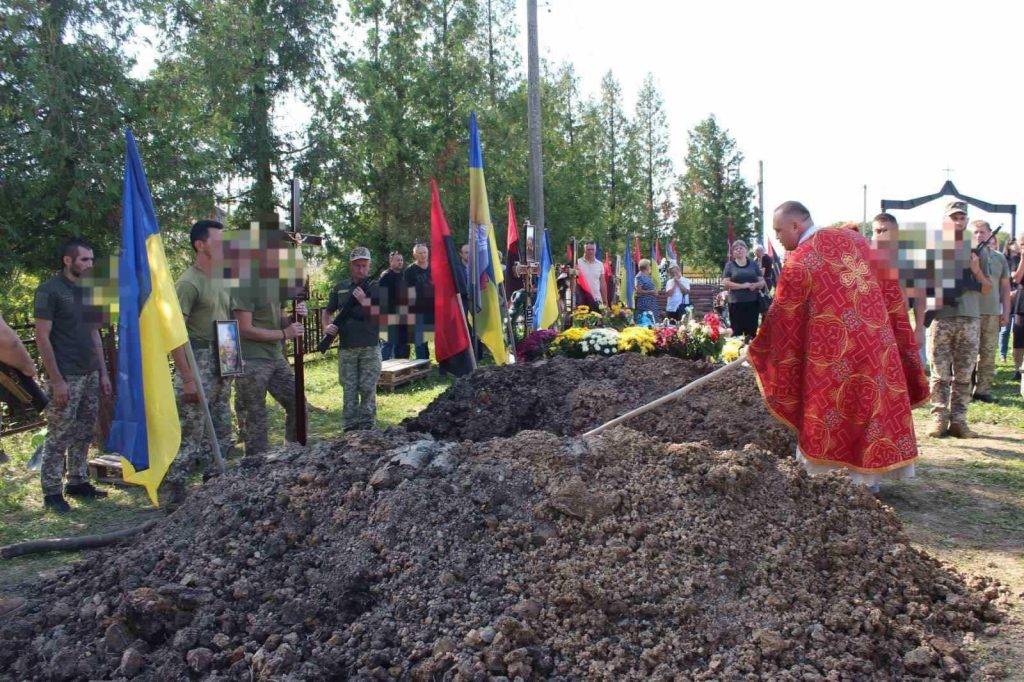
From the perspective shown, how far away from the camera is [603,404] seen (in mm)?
7164

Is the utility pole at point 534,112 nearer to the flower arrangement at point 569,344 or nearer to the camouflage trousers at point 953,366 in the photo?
the flower arrangement at point 569,344

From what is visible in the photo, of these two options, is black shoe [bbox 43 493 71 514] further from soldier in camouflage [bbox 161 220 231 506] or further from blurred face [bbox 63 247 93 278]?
blurred face [bbox 63 247 93 278]

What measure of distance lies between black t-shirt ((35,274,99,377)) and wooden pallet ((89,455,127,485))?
979 millimetres

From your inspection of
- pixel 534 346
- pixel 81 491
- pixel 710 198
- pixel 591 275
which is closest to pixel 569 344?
pixel 534 346

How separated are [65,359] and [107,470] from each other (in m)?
1.21

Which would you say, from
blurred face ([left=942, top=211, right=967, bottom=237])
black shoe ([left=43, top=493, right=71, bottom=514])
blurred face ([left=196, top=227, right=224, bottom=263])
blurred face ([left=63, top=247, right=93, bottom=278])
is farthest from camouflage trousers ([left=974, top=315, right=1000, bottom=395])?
black shoe ([left=43, top=493, right=71, bottom=514])

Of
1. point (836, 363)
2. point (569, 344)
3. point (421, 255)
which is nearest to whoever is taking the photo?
point (836, 363)

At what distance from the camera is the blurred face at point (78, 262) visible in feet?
19.2

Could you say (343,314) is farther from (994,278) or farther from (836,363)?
(994,278)

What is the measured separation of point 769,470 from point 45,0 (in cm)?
918

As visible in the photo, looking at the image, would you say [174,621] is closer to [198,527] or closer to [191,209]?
[198,527]

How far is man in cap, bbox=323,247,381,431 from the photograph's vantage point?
7523 millimetres

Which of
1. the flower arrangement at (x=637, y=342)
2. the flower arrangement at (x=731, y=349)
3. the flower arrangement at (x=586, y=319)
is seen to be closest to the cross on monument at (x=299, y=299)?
the flower arrangement at (x=637, y=342)

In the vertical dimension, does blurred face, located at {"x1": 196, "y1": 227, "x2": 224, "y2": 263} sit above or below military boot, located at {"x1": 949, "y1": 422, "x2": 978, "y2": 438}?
above
